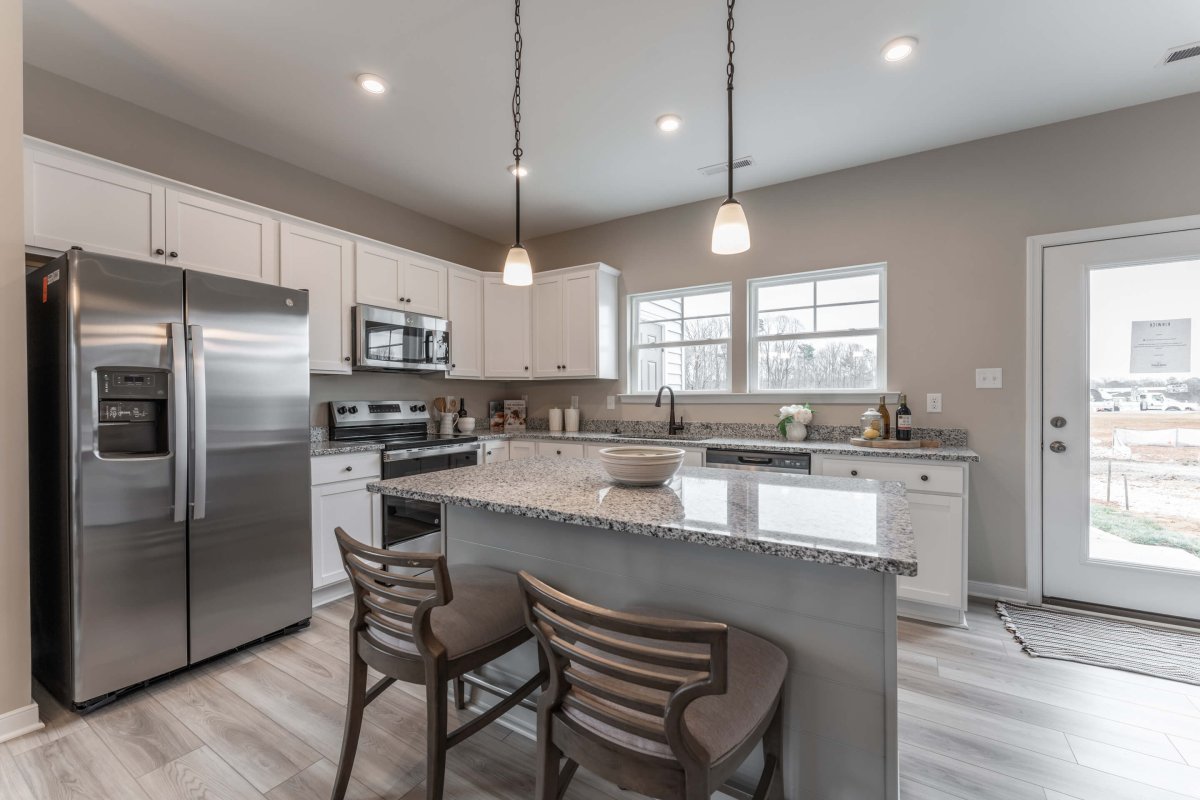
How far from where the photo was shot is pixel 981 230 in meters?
3.07

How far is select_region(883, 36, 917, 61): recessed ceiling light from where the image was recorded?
7.24ft

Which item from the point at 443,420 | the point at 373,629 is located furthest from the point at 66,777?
the point at 443,420

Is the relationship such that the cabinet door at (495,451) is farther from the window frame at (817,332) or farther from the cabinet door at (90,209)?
the cabinet door at (90,209)

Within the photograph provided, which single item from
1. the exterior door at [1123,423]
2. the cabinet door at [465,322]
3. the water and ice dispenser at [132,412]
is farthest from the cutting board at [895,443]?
the water and ice dispenser at [132,412]

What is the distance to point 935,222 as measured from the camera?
126 inches

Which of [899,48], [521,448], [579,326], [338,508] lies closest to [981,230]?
[899,48]

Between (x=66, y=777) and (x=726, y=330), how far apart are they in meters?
4.02

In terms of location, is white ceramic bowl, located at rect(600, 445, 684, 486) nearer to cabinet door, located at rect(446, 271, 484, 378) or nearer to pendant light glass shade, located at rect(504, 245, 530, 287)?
pendant light glass shade, located at rect(504, 245, 530, 287)

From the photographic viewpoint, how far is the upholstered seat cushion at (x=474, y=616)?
1.32 metres

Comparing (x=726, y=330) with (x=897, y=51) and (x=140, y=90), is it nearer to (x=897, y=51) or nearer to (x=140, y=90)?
(x=897, y=51)

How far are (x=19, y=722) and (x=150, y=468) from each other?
0.95 metres

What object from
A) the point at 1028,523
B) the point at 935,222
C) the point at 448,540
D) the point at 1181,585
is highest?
the point at 935,222

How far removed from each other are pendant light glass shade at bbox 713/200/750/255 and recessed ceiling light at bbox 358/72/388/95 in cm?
194

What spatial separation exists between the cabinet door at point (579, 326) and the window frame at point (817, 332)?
124 centimetres
